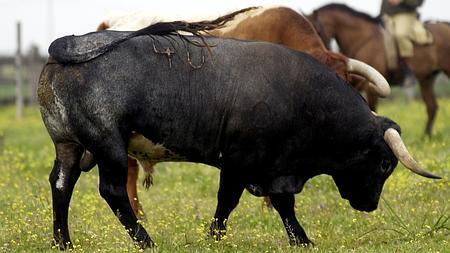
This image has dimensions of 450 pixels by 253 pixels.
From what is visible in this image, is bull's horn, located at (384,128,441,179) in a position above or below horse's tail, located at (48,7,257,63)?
below

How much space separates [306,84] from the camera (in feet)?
25.6

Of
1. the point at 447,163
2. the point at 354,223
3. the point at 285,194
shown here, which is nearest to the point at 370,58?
the point at 447,163

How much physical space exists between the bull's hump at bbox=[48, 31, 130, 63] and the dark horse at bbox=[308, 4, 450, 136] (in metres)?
8.64

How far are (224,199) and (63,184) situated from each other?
127cm

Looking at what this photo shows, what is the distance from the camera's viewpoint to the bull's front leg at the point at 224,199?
7.92 m

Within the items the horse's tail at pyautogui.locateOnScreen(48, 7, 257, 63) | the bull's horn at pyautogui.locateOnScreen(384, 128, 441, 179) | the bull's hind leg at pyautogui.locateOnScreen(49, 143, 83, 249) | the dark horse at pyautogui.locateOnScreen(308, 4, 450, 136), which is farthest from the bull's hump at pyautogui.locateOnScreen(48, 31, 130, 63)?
the dark horse at pyautogui.locateOnScreen(308, 4, 450, 136)

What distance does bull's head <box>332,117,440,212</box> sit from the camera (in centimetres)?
801

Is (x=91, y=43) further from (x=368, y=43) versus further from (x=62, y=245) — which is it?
(x=368, y=43)

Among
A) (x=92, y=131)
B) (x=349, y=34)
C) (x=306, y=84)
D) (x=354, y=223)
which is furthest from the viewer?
(x=349, y=34)

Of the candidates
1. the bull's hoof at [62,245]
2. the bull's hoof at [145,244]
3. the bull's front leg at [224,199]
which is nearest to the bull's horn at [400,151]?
the bull's front leg at [224,199]

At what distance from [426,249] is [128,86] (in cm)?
244

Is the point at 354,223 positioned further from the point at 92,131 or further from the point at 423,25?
the point at 423,25

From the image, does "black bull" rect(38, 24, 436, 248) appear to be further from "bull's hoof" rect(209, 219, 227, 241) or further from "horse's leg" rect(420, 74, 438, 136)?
"horse's leg" rect(420, 74, 438, 136)

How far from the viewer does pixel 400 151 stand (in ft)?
25.3
